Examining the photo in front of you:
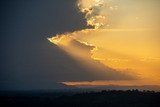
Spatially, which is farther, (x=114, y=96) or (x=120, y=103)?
(x=114, y=96)

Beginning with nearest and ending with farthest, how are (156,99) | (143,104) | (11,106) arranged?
(143,104)
(156,99)
(11,106)

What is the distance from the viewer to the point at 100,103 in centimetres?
12262

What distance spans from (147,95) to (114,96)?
10676mm

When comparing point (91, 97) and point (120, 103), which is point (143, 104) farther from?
point (91, 97)

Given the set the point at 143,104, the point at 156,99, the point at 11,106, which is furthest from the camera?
the point at 11,106

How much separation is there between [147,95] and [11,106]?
43.4 m

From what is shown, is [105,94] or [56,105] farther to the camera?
[105,94]

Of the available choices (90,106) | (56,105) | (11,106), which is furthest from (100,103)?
(11,106)

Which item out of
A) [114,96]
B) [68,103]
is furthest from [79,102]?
Result: [114,96]

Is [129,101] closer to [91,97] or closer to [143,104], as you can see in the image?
[143,104]

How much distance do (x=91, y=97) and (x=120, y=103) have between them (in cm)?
1937

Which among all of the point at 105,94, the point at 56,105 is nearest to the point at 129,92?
the point at 105,94

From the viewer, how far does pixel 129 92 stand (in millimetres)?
139750

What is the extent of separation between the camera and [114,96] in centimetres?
13350
